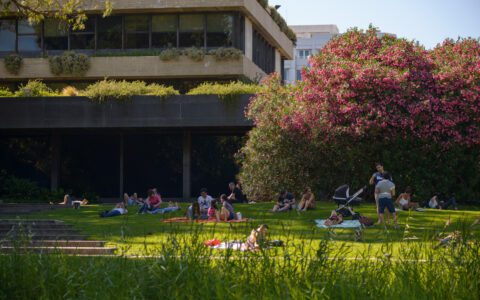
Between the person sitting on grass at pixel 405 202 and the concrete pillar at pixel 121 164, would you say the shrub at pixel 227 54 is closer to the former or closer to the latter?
the concrete pillar at pixel 121 164

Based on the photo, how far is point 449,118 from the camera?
112 ft

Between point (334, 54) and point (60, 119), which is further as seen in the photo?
point (60, 119)

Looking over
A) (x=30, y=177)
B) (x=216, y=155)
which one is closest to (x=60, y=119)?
(x=30, y=177)

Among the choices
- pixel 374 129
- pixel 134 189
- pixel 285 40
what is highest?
pixel 285 40

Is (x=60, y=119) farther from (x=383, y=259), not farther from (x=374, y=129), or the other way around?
(x=383, y=259)

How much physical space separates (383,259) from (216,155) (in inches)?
1371

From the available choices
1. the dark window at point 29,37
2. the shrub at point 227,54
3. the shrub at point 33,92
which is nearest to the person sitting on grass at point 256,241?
the shrub at point 33,92

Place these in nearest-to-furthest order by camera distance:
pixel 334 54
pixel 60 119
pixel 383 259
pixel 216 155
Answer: pixel 383 259 → pixel 334 54 → pixel 60 119 → pixel 216 155

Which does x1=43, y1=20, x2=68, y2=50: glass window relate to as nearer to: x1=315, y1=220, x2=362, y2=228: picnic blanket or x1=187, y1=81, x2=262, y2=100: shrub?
x1=187, y1=81, x2=262, y2=100: shrub

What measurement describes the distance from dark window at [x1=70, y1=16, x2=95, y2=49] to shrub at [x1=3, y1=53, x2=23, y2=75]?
3112mm

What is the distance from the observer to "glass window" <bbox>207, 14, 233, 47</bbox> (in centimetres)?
4928

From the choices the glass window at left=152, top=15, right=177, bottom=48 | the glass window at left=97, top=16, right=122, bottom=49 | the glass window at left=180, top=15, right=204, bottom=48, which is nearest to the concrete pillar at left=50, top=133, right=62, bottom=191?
the glass window at left=97, top=16, right=122, bottom=49

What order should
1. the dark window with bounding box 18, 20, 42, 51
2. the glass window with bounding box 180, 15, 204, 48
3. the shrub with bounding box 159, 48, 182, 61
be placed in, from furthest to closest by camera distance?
1. the dark window with bounding box 18, 20, 42, 51
2. the glass window with bounding box 180, 15, 204, 48
3. the shrub with bounding box 159, 48, 182, 61

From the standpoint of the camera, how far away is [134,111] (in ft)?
138
